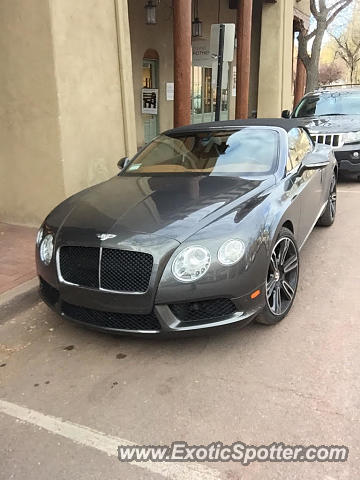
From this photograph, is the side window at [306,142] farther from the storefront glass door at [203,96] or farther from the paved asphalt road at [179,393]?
the storefront glass door at [203,96]

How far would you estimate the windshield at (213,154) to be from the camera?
4.41m

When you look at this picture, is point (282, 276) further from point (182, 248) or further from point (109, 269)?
point (109, 269)

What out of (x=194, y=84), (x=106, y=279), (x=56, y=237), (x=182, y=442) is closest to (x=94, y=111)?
(x=56, y=237)

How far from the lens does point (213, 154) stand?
15.4ft

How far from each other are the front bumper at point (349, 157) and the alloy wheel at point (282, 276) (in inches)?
208

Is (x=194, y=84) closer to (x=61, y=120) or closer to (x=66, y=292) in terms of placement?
(x=61, y=120)

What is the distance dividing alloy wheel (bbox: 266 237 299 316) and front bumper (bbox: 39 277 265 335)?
0.92 feet

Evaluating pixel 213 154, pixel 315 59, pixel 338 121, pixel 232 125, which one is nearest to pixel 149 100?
pixel 338 121

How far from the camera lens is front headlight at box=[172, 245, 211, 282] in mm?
3090

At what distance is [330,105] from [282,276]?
728cm

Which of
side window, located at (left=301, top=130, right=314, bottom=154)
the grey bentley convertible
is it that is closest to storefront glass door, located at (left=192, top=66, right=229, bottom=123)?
side window, located at (left=301, top=130, right=314, bottom=154)

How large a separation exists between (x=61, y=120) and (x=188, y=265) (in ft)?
12.1

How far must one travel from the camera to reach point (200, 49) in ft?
48.1

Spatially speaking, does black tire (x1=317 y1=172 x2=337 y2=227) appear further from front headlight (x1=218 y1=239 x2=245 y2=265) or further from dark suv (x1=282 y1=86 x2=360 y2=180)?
front headlight (x1=218 y1=239 x2=245 y2=265)
